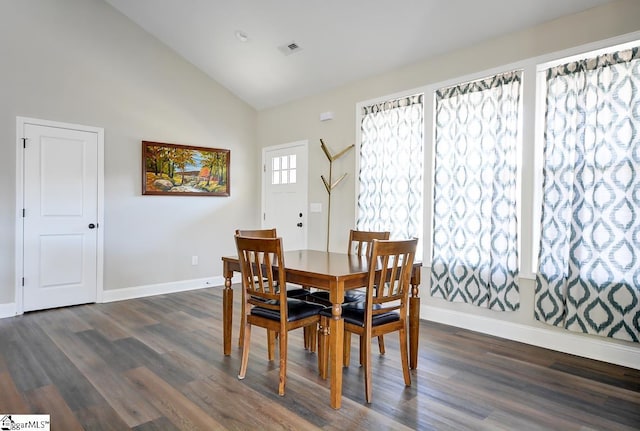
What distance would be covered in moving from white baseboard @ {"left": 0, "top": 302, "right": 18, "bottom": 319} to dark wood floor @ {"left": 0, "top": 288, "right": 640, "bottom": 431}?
0.59m

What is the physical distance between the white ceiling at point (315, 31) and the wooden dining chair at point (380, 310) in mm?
2183

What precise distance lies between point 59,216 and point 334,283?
12.0 feet

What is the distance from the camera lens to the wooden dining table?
7.23ft

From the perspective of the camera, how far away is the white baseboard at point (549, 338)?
289cm

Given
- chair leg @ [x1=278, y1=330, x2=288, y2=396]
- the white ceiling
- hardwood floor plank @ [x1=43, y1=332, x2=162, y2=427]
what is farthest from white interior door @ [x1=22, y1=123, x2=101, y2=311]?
chair leg @ [x1=278, y1=330, x2=288, y2=396]

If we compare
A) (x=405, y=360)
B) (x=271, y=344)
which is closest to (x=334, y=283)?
(x=405, y=360)

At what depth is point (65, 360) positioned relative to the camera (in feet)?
9.41

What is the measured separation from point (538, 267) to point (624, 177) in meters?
0.89

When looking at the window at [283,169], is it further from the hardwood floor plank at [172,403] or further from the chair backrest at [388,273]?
the hardwood floor plank at [172,403]

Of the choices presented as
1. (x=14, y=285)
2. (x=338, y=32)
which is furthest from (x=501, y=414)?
(x=14, y=285)

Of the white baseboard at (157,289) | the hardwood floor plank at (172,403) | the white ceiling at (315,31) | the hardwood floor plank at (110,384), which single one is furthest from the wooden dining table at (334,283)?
the white baseboard at (157,289)

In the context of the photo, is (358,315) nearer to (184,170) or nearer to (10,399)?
(10,399)

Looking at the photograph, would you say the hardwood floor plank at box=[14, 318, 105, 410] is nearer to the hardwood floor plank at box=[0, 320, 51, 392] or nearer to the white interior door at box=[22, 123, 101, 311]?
the hardwood floor plank at box=[0, 320, 51, 392]

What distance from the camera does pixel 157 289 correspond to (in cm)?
511
